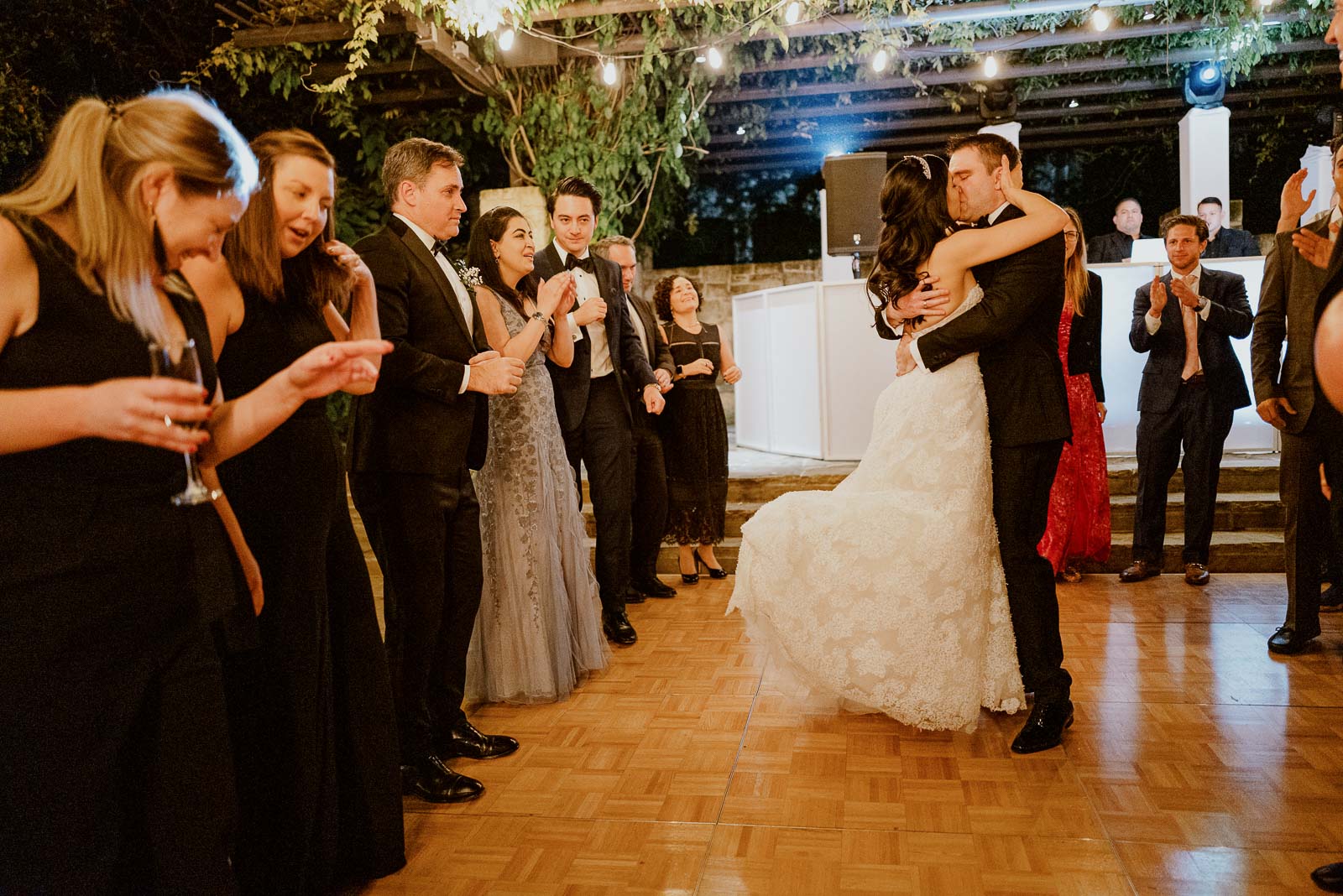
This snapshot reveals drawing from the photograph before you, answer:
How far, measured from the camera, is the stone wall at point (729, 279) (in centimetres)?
1114

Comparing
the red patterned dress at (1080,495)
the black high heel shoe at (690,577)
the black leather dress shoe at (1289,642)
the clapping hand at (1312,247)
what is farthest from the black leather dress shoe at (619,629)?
the clapping hand at (1312,247)

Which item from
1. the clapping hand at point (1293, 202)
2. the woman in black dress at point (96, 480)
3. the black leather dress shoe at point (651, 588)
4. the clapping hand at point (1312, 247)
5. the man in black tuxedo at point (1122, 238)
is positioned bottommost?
the black leather dress shoe at point (651, 588)

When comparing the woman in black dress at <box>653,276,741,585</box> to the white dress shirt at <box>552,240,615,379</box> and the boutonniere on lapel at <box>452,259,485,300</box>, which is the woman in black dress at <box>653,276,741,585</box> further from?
the boutonniere on lapel at <box>452,259,485,300</box>

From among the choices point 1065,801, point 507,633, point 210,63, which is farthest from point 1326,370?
point 210,63

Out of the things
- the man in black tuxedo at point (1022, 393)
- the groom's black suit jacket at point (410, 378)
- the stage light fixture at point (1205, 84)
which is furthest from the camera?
the stage light fixture at point (1205, 84)

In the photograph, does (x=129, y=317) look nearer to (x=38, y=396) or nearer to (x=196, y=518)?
(x=38, y=396)

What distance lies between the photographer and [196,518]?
153cm

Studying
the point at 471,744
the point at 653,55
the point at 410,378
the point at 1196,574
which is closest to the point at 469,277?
the point at 410,378

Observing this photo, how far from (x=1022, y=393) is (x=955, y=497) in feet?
1.19

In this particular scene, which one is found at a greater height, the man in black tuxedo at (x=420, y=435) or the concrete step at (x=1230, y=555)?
the man in black tuxedo at (x=420, y=435)

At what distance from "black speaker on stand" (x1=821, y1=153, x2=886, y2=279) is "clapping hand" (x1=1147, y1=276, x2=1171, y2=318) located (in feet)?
9.55

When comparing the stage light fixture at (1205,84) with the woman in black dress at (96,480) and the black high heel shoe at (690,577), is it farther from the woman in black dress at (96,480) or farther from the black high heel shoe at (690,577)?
the woman in black dress at (96,480)

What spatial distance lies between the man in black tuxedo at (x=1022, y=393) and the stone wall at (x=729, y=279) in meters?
8.26

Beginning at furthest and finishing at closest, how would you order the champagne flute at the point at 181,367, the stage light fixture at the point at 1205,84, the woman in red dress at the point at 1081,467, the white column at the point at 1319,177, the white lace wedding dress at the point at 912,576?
the white column at the point at 1319,177
the stage light fixture at the point at 1205,84
the woman in red dress at the point at 1081,467
the white lace wedding dress at the point at 912,576
the champagne flute at the point at 181,367
